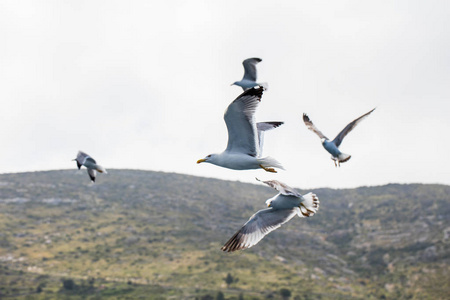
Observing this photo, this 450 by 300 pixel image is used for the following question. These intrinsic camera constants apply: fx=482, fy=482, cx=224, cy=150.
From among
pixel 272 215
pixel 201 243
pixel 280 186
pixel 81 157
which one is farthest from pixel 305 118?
pixel 201 243

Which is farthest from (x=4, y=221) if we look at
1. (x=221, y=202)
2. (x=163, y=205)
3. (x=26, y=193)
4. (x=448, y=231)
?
(x=448, y=231)

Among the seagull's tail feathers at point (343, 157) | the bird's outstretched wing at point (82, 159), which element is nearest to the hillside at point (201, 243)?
the bird's outstretched wing at point (82, 159)

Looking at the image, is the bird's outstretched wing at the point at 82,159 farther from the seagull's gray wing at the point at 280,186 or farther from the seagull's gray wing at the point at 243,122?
the seagull's gray wing at the point at 280,186

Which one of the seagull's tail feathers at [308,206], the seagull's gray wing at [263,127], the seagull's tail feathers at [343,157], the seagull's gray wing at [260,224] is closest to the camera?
the seagull's tail feathers at [308,206]

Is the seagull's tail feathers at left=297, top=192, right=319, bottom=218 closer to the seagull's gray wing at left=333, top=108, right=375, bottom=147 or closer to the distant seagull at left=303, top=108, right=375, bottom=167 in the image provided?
the distant seagull at left=303, top=108, right=375, bottom=167

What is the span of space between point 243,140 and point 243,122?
1.51ft

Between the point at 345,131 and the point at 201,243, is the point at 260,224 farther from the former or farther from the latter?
the point at 201,243

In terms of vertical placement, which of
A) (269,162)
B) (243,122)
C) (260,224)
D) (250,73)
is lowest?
(260,224)

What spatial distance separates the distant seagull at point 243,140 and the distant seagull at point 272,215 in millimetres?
878

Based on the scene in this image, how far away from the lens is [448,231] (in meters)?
109

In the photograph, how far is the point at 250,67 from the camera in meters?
17.7

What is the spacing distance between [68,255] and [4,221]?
26.5 m

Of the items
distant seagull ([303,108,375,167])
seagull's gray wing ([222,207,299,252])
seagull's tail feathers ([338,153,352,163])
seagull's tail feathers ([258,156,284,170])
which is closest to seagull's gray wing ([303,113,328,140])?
distant seagull ([303,108,375,167])

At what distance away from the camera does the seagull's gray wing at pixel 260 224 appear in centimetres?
1057
